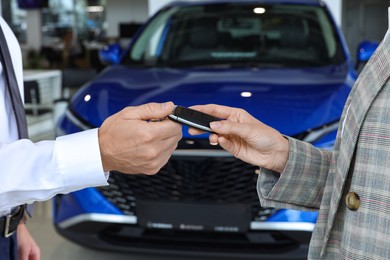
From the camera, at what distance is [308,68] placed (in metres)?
3.24

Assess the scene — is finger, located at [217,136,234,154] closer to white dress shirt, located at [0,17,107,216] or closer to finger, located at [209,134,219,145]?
finger, located at [209,134,219,145]

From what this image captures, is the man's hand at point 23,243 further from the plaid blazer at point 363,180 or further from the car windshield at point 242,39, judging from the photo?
the car windshield at point 242,39

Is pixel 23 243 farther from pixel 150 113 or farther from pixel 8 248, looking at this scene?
pixel 150 113

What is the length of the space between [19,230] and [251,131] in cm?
72

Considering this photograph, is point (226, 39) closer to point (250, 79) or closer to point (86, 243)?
point (250, 79)

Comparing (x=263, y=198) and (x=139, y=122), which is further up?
(x=139, y=122)

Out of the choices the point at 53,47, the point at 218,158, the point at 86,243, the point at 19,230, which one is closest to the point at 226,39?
the point at 218,158

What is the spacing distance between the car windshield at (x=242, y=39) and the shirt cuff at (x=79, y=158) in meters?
2.25

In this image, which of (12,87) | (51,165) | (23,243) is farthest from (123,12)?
(51,165)

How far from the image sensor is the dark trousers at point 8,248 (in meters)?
1.34

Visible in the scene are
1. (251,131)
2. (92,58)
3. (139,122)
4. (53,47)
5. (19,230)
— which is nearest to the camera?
(139,122)

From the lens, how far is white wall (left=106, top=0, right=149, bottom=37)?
62.4 feet

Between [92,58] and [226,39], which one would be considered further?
[92,58]

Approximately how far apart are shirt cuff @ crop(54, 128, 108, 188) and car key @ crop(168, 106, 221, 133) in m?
0.15
